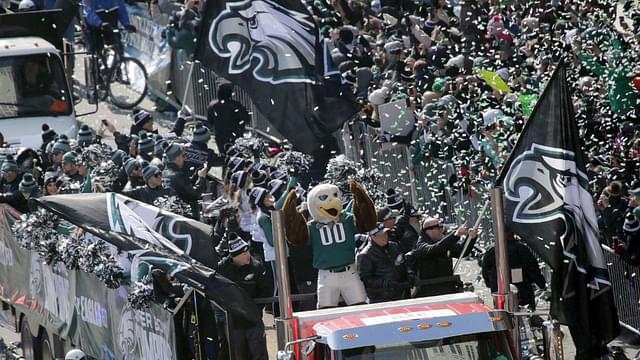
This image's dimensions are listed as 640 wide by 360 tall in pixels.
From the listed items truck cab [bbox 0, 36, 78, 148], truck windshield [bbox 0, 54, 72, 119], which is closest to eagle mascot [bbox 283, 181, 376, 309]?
truck cab [bbox 0, 36, 78, 148]

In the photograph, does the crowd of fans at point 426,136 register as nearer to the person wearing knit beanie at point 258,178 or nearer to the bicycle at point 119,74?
the person wearing knit beanie at point 258,178

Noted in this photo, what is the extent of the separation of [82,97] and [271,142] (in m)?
6.82

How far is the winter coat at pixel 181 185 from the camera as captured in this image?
58.0 ft

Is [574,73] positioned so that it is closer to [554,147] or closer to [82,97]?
[554,147]

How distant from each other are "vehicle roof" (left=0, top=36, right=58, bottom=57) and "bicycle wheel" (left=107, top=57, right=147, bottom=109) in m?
3.67

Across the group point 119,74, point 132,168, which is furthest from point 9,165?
point 119,74

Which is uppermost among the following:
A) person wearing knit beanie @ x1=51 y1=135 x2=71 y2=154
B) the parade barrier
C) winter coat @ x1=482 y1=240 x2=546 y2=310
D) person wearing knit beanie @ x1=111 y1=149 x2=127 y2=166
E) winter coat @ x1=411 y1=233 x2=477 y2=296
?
person wearing knit beanie @ x1=51 y1=135 x2=71 y2=154

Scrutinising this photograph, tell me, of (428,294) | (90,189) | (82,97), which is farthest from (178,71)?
(428,294)

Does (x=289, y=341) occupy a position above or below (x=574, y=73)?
below

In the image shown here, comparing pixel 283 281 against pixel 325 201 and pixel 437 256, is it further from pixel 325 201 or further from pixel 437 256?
pixel 437 256

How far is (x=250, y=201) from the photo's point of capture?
52.7ft

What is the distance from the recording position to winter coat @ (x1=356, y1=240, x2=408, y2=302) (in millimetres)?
13102

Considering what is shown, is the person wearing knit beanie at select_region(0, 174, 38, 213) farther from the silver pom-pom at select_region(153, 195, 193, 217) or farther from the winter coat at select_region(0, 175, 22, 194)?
the silver pom-pom at select_region(153, 195, 193, 217)

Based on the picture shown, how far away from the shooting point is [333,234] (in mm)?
12938
